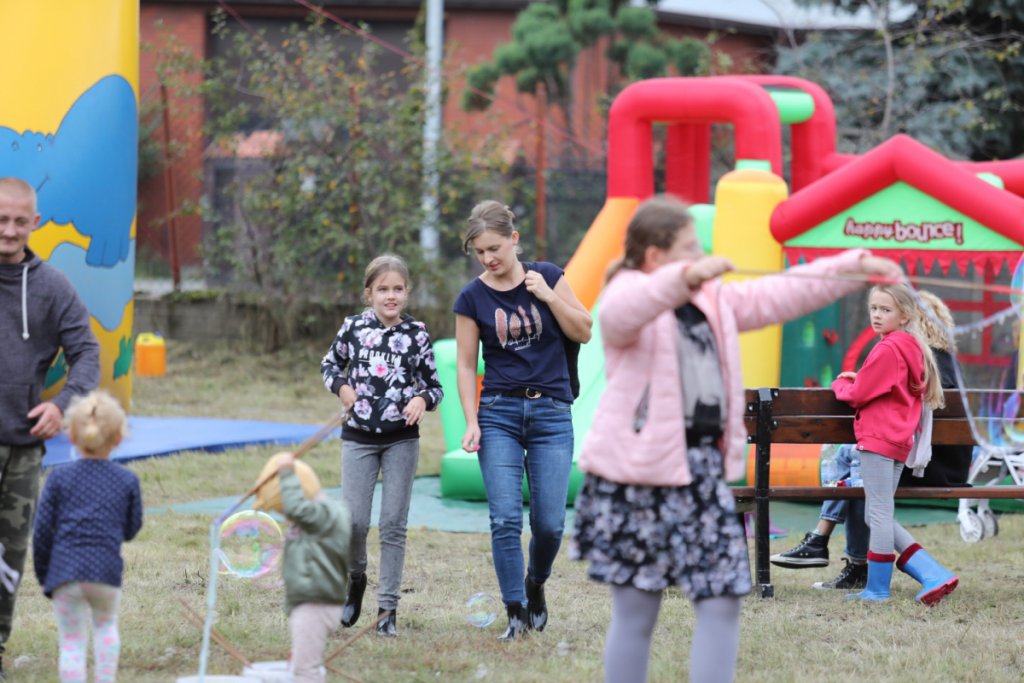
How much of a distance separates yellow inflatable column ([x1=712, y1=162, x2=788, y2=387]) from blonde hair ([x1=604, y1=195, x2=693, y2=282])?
5.71 metres

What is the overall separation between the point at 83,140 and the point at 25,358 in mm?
4166

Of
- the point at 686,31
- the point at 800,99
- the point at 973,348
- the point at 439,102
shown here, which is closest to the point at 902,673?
the point at 800,99

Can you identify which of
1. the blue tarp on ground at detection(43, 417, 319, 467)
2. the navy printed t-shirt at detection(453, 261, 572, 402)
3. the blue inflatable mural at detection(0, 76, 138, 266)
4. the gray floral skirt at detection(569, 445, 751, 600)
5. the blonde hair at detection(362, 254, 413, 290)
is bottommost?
the blue tarp on ground at detection(43, 417, 319, 467)

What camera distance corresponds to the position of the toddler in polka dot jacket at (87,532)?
150 inches

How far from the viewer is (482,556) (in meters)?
6.94

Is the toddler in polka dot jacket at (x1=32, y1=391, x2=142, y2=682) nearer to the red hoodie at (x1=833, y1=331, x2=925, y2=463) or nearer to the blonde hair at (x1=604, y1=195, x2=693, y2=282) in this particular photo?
the blonde hair at (x1=604, y1=195, x2=693, y2=282)

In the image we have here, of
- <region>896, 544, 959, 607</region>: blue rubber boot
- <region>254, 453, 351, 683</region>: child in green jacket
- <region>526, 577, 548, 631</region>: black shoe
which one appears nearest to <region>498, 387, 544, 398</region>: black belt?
<region>526, 577, 548, 631</region>: black shoe

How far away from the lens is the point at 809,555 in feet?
21.8

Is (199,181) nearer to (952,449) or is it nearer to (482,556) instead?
(482,556)

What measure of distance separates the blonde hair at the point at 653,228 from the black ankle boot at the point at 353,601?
6.79 feet

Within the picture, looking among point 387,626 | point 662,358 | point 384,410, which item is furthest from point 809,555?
point 662,358

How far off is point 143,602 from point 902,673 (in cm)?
289

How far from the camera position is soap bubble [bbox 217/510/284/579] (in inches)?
171

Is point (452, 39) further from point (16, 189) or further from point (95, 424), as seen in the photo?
point (95, 424)
